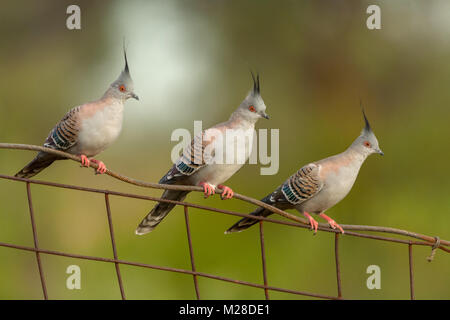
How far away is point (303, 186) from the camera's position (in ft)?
9.32

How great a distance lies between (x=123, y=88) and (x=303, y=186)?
87 cm

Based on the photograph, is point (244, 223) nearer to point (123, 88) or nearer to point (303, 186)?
point (303, 186)

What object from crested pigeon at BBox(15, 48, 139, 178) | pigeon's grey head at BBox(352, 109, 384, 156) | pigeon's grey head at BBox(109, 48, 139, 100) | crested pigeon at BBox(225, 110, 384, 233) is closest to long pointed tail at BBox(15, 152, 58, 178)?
crested pigeon at BBox(15, 48, 139, 178)

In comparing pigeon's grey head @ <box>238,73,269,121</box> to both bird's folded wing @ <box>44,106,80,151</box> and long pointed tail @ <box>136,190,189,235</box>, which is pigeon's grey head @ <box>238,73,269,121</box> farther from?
bird's folded wing @ <box>44,106,80,151</box>

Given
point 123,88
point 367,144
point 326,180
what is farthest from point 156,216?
point 367,144

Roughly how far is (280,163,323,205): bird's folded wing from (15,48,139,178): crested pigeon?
0.76 m

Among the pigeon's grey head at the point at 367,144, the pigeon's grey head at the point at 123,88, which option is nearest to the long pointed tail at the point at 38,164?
the pigeon's grey head at the point at 123,88

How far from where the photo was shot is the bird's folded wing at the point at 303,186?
9.30ft

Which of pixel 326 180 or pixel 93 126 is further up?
pixel 93 126

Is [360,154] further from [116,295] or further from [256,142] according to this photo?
[116,295]

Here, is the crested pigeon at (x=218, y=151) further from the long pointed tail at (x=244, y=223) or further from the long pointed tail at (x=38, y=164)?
the long pointed tail at (x=38, y=164)

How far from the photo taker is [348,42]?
624 cm

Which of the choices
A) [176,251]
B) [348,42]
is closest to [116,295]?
[176,251]

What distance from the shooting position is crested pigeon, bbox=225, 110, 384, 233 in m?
2.80
